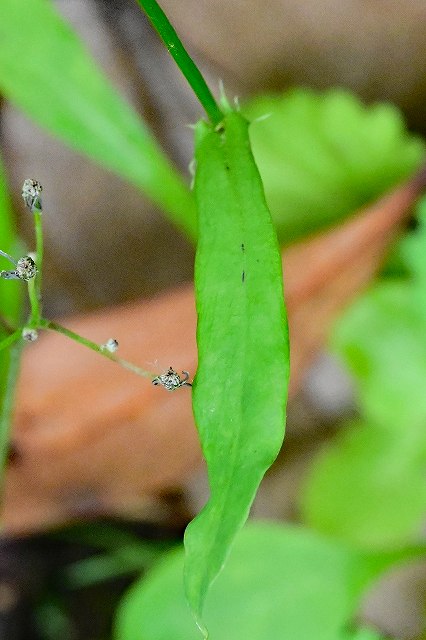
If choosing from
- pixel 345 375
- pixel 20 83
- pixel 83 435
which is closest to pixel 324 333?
pixel 345 375

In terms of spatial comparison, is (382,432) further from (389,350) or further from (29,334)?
(29,334)

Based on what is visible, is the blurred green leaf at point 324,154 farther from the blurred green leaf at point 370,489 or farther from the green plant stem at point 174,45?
the green plant stem at point 174,45

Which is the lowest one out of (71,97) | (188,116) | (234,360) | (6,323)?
(234,360)

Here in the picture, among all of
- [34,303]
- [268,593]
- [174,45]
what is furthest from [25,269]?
[268,593]

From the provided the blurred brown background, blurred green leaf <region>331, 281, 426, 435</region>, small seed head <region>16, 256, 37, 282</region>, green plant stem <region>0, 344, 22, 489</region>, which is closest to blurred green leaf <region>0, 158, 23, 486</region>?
green plant stem <region>0, 344, 22, 489</region>

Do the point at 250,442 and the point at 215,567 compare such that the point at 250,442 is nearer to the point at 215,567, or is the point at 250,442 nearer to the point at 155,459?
the point at 215,567

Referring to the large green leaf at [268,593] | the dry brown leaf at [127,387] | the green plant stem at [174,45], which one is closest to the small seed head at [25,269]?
the green plant stem at [174,45]
